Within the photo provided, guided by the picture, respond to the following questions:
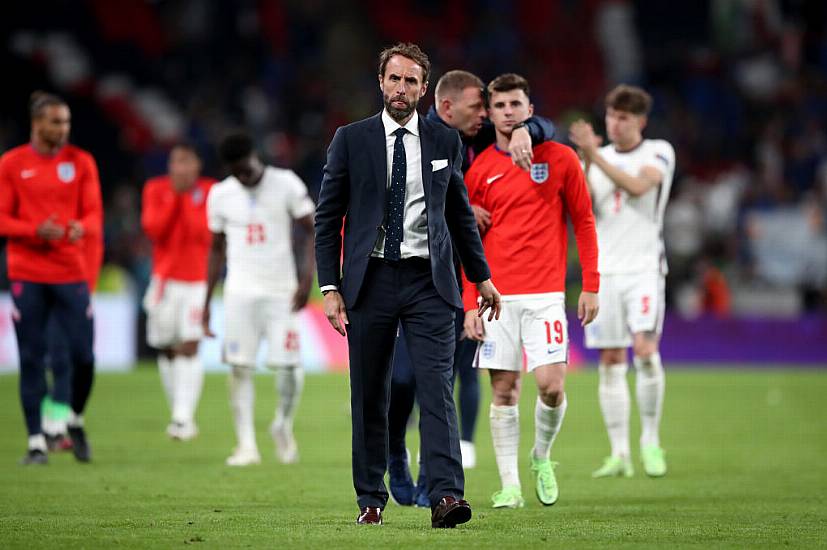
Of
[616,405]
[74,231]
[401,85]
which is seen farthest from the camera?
Answer: [74,231]

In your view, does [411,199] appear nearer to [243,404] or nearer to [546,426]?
[546,426]

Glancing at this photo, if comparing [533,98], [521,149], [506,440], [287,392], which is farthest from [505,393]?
[533,98]

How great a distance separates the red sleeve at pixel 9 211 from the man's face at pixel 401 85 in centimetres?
488

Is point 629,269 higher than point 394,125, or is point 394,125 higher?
point 394,125

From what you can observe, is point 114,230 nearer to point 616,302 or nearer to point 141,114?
point 141,114

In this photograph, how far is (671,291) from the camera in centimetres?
2617

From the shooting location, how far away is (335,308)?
707 cm

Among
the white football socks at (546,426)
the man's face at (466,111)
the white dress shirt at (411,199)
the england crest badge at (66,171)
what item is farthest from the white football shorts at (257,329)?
the white dress shirt at (411,199)

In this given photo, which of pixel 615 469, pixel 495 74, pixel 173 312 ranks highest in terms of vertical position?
pixel 495 74

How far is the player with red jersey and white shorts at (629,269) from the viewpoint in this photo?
1069 cm

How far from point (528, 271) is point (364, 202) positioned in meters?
1.71

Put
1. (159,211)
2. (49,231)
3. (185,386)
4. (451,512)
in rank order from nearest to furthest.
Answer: (451,512) < (49,231) < (185,386) < (159,211)

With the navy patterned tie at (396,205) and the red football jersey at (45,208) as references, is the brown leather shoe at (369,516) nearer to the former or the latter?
the navy patterned tie at (396,205)

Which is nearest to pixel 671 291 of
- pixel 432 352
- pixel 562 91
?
pixel 562 91
